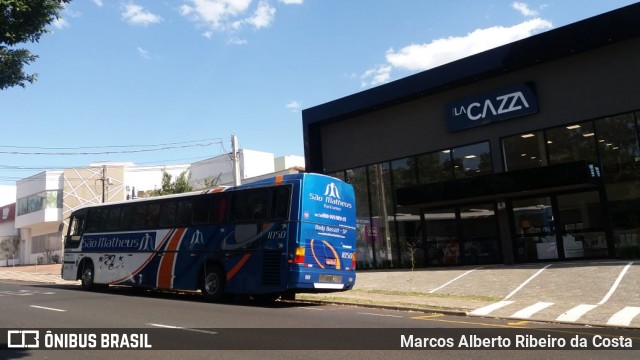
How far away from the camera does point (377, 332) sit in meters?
9.58

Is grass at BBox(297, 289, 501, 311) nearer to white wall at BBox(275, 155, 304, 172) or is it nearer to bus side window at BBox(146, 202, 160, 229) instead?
bus side window at BBox(146, 202, 160, 229)

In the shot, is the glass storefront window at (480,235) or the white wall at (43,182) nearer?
the glass storefront window at (480,235)

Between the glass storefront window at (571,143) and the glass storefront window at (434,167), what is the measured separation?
14.1ft

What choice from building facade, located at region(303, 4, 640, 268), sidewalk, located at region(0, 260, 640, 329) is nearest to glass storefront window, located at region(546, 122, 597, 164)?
building facade, located at region(303, 4, 640, 268)

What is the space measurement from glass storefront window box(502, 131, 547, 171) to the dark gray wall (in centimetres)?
30

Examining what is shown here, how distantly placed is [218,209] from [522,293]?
959 centimetres

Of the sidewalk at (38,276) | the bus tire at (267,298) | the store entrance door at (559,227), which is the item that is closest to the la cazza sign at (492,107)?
the store entrance door at (559,227)

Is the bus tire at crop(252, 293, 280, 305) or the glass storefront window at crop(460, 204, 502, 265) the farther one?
the glass storefront window at crop(460, 204, 502, 265)

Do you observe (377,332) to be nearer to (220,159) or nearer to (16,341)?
(16,341)

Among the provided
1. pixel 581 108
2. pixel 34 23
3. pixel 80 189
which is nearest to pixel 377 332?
pixel 34 23

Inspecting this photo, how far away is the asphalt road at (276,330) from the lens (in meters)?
7.74

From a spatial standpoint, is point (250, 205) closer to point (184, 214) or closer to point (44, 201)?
point (184, 214)

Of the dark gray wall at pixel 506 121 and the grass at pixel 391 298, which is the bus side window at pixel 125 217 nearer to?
the grass at pixel 391 298

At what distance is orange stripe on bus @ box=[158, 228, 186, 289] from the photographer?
16984 millimetres
